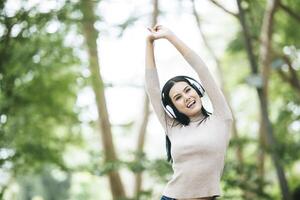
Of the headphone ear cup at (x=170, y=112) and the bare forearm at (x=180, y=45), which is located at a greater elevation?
the bare forearm at (x=180, y=45)

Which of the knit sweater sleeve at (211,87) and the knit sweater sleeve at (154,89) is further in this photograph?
the knit sweater sleeve at (154,89)

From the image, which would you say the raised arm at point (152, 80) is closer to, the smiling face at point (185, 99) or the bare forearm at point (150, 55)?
the bare forearm at point (150, 55)

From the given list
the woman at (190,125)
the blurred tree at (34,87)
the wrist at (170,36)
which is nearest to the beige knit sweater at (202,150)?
the woman at (190,125)

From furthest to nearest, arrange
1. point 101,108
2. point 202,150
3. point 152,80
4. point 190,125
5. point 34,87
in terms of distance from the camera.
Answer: point 101,108, point 34,87, point 152,80, point 190,125, point 202,150

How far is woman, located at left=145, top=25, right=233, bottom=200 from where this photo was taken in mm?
2182

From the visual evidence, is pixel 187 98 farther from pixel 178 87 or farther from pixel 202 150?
pixel 202 150

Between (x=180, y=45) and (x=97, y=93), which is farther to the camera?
(x=97, y=93)

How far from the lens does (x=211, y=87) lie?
231cm

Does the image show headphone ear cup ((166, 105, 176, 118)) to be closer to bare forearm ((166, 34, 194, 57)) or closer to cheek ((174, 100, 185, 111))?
cheek ((174, 100, 185, 111))

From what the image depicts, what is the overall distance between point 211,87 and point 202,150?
1.07ft

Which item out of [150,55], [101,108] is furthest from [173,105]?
[101,108]

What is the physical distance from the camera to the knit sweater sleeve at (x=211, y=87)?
230cm

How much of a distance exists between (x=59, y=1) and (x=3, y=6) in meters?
0.85

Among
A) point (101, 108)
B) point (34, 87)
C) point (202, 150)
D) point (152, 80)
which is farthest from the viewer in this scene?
point (101, 108)
